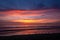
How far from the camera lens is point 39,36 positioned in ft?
34.6

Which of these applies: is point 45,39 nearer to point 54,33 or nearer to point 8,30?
point 54,33

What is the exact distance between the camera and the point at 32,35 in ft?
35.0

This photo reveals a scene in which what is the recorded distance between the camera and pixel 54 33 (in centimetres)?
1088

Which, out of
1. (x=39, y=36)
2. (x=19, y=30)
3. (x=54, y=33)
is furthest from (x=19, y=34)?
(x=54, y=33)

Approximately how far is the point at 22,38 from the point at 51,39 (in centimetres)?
133

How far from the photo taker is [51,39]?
10281mm

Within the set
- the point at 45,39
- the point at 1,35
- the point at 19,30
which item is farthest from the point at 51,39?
the point at 1,35

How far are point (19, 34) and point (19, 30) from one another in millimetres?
255

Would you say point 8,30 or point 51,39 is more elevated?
point 8,30

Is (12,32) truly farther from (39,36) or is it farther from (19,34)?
(39,36)

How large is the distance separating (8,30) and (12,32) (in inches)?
9.7

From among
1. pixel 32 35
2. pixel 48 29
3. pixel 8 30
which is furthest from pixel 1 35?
pixel 48 29

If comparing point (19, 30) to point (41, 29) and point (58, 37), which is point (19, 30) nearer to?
point (41, 29)

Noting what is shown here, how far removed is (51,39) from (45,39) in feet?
0.90
